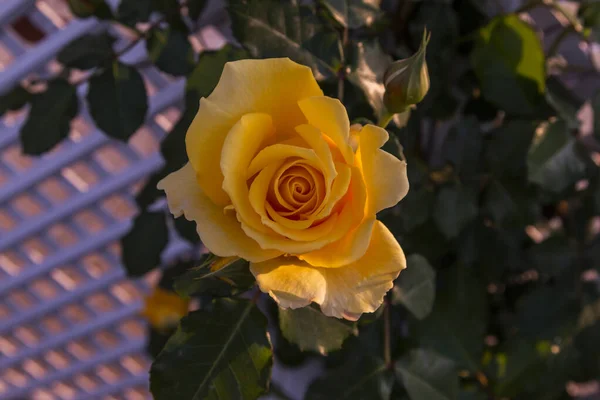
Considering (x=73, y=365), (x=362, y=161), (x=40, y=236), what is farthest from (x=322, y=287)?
(x=73, y=365)

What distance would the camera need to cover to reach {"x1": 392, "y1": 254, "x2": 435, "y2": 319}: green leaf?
22.4 inches

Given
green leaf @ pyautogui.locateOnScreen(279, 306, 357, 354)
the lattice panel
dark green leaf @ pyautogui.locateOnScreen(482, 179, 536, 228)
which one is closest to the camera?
green leaf @ pyautogui.locateOnScreen(279, 306, 357, 354)

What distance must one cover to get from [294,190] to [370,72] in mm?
191

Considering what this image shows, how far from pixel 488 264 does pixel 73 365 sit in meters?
1.64

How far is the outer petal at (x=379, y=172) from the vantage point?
323mm

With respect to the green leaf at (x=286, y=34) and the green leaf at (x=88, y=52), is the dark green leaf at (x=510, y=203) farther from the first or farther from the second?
the green leaf at (x=88, y=52)

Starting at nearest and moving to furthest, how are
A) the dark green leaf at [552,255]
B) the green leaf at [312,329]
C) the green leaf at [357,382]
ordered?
the green leaf at [312,329], the green leaf at [357,382], the dark green leaf at [552,255]

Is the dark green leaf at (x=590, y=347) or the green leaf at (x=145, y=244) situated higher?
the green leaf at (x=145, y=244)

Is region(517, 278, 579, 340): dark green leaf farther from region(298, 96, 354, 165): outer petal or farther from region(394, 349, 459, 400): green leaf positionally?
region(298, 96, 354, 165): outer petal

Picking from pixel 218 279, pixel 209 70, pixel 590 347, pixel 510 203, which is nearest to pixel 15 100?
pixel 209 70

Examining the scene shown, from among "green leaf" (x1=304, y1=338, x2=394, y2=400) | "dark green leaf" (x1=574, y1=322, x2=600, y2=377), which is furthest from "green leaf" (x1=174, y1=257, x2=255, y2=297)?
"dark green leaf" (x1=574, y1=322, x2=600, y2=377)

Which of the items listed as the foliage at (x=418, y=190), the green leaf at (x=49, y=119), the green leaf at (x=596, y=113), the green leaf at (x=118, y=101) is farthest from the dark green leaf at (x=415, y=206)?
the green leaf at (x=49, y=119)

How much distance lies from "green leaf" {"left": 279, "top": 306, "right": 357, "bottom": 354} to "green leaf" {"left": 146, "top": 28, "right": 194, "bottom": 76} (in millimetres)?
337

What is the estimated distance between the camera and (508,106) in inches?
25.7
